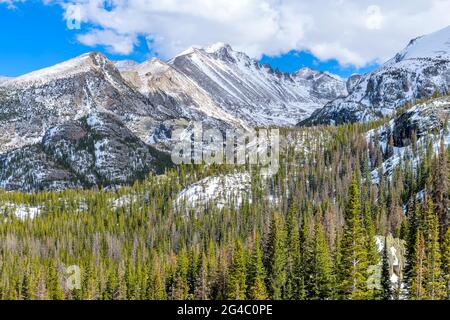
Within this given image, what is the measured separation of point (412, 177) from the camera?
196 m

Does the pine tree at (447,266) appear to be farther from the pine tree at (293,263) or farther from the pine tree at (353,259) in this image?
the pine tree at (293,263)

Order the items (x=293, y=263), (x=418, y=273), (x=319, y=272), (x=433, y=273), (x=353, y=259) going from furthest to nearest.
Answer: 1. (x=293, y=263)
2. (x=319, y=272)
3. (x=418, y=273)
4. (x=433, y=273)
5. (x=353, y=259)

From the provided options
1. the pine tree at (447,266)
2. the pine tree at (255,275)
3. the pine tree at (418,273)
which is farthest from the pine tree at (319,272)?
the pine tree at (447,266)

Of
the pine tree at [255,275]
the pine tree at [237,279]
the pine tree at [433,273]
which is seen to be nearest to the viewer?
the pine tree at [433,273]

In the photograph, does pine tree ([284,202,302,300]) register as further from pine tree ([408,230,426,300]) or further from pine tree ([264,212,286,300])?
pine tree ([408,230,426,300])

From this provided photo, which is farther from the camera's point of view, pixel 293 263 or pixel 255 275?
pixel 293 263

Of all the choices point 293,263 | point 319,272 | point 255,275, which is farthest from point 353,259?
point 293,263

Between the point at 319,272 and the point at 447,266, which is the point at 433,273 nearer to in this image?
the point at 447,266

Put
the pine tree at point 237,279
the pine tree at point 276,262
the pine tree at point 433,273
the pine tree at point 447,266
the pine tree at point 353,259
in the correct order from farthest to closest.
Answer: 1. the pine tree at point 276,262
2. the pine tree at point 237,279
3. the pine tree at point 447,266
4. the pine tree at point 433,273
5. the pine tree at point 353,259

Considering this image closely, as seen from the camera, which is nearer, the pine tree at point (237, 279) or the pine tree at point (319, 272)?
the pine tree at point (319, 272)

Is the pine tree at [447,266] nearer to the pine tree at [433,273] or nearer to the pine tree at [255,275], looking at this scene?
the pine tree at [433,273]

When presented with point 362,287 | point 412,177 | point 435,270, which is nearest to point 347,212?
point 362,287
